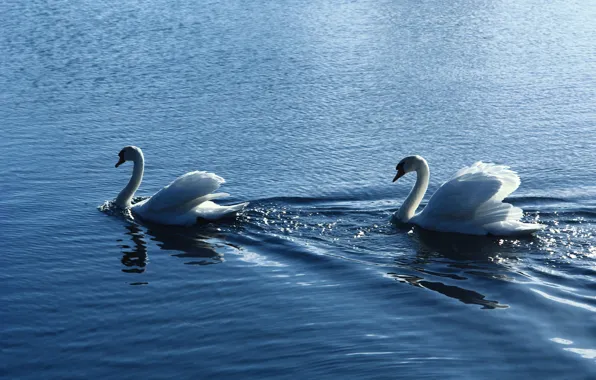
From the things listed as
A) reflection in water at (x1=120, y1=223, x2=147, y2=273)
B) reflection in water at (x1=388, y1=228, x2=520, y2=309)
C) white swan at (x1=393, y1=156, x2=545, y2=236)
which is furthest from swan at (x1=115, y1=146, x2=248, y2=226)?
white swan at (x1=393, y1=156, x2=545, y2=236)

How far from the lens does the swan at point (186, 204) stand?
13578mm

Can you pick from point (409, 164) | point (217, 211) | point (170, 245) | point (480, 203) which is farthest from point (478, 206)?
point (170, 245)

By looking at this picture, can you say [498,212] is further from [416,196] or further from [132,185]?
[132,185]

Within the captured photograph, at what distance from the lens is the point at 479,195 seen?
12867 mm

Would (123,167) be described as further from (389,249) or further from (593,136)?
(593,136)

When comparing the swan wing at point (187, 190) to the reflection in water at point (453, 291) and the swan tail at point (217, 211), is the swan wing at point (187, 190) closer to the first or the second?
the swan tail at point (217, 211)

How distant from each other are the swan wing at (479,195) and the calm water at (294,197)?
17.1 inches

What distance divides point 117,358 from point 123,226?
4.66m

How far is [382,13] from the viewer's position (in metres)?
29.8

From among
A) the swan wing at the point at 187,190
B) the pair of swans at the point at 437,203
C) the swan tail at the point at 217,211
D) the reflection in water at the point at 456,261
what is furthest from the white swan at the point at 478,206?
the swan wing at the point at 187,190

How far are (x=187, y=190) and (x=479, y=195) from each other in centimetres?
409

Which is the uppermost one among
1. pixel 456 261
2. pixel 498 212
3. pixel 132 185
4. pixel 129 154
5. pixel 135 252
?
pixel 129 154

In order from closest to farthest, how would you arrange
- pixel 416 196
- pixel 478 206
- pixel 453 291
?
pixel 453 291 < pixel 478 206 < pixel 416 196

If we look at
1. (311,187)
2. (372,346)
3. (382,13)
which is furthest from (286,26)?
(372,346)
